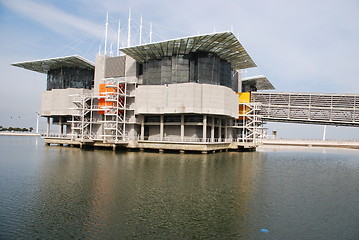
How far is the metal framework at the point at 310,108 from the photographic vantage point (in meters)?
63.3

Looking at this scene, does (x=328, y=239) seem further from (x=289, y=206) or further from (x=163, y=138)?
(x=163, y=138)

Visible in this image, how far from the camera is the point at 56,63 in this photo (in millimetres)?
71688

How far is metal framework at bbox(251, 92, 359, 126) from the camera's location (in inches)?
2491

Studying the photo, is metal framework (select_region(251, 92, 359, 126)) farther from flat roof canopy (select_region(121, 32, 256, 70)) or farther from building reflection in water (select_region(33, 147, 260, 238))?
building reflection in water (select_region(33, 147, 260, 238))

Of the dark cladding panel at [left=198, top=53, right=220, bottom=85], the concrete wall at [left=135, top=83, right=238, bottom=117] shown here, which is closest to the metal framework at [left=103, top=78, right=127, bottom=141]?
the concrete wall at [left=135, top=83, right=238, bottom=117]

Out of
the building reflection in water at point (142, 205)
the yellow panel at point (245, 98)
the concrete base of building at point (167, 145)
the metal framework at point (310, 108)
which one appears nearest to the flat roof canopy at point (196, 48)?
the yellow panel at point (245, 98)

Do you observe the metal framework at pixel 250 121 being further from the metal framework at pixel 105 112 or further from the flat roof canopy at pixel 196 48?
the metal framework at pixel 105 112

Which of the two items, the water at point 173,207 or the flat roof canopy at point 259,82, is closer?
the water at point 173,207

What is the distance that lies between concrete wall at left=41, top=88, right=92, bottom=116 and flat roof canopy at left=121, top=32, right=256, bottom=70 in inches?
840

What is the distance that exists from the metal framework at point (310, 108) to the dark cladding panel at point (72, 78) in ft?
146

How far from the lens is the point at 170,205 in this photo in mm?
16859

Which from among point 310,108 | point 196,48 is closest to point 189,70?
point 196,48

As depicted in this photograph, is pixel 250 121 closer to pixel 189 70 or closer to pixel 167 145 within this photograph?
pixel 189 70

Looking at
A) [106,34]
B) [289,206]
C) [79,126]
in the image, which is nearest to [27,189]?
[289,206]
